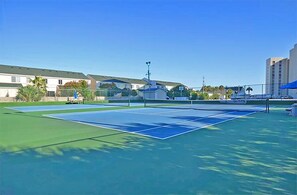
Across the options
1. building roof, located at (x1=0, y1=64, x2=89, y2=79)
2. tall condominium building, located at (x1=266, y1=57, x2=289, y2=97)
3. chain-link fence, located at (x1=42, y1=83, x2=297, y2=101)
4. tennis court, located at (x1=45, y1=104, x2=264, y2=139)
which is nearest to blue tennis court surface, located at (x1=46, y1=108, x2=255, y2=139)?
tennis court, located at (x1=45, y1=104, x2=264, y2=139)

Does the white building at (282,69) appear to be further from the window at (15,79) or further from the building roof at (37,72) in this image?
the window at (15,79)

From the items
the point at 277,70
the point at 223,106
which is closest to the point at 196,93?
the point at 223,106

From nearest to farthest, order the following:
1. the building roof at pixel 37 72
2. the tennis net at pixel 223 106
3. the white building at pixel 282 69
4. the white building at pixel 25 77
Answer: the tennis net at pixel 223 106, the white building at pixel 25 77, the building roof at pixel 37 72, the white building at pixel 282 69

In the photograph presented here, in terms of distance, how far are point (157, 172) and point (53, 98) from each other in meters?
35.8

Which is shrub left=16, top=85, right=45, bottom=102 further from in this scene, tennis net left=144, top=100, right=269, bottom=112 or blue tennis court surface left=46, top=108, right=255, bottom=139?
blue tennis court surface left=46, top=108, right=255, bottom=139

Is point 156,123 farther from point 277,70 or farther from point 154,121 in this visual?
point 277,70

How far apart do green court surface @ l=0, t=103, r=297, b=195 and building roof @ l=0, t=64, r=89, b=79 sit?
45.4m

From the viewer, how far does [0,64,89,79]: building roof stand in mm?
43469

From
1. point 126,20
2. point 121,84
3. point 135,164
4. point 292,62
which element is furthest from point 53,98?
point 292,62

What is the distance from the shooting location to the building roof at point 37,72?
1711 inches

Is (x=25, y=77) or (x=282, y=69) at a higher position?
(x=282, y=69)

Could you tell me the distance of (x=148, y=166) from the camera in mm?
3777

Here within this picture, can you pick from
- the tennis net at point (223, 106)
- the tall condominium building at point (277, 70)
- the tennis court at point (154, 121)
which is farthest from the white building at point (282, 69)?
the tennis court at point (154, 121)

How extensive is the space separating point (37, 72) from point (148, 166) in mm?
51246
